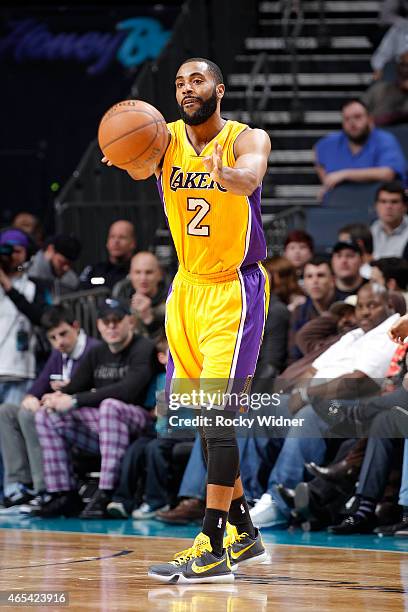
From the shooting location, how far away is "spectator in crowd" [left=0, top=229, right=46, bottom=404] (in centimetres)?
996

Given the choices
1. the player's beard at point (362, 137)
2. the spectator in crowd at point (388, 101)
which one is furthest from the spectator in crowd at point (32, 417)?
the spectator in crowd at point (388, 101)

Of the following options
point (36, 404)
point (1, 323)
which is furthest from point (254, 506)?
point (1, 323)

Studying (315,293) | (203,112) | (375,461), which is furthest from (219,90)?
(315,293)

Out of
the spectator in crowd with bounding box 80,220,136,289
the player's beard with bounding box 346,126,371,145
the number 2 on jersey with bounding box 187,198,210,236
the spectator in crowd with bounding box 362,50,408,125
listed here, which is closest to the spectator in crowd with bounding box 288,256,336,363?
the spectator in crowd with bounding box 80,220,136,289

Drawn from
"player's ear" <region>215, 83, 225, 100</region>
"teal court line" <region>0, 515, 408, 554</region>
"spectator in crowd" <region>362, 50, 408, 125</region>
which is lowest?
"teal court line" <region>0, 515, 408, 554</region>

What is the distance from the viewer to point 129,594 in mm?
5086

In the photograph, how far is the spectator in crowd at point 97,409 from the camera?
29.5ft

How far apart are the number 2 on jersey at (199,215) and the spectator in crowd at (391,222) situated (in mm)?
4687

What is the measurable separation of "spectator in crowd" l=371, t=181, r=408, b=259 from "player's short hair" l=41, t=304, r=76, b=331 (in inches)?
103

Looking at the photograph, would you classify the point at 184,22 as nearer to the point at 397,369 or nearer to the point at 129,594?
the point at 397,369

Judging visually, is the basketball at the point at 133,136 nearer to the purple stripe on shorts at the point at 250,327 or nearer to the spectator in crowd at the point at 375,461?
the purple stripe on shorts at the point at 250,327

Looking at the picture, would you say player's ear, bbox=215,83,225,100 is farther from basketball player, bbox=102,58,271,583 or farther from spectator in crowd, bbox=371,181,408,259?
spectator in crowd, bbox=371,181,408,259

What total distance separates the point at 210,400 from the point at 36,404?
3968 millimetres

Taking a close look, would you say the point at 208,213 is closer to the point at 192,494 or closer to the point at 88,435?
the point at 192,494
